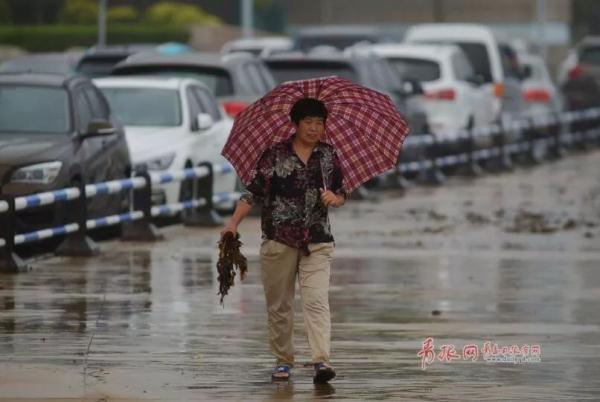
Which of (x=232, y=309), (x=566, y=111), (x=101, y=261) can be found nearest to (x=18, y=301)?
(x=232, y=309)

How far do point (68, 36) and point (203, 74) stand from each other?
43.0m

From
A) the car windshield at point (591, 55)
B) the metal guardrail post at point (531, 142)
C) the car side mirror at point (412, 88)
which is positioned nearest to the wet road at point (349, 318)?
the car side mirror at point (412, 88)

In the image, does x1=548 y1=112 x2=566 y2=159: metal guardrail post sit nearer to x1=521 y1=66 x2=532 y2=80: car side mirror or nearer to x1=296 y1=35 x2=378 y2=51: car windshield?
x1=521 y1=66 x2=532 y2=80: car side mirror

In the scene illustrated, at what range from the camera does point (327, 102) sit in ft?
36.7

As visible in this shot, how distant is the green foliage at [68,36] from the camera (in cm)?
6750

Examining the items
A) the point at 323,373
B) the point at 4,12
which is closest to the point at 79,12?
the point at 4,12

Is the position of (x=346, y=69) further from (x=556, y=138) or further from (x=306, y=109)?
(x=306, y=109)

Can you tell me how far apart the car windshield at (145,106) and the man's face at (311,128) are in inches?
457

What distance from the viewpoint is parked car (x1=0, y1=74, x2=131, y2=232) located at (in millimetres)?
17703

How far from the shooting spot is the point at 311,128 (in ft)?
35.4

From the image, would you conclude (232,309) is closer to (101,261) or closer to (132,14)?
(101,261)

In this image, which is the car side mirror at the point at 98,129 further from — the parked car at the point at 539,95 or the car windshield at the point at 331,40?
the parked car at the point at 539,95

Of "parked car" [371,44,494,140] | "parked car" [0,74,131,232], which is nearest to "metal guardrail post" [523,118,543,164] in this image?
"parked car" [371,44,494,140]

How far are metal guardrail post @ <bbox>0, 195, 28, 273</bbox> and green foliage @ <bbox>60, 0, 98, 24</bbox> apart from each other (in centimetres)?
5820
